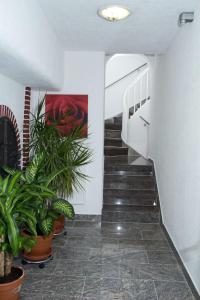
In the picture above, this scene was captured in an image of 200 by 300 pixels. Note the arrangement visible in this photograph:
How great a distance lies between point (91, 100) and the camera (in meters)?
4.39

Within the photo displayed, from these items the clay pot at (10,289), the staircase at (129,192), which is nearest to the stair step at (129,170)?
the staircase at (129,192)

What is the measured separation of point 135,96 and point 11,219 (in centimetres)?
554

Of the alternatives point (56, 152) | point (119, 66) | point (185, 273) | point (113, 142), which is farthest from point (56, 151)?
point (119, 66)

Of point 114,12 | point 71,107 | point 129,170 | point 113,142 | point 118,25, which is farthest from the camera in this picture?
point 113,142

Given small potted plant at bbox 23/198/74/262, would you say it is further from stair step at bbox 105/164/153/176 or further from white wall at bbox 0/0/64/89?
stair step at bbox 105/164/153/176

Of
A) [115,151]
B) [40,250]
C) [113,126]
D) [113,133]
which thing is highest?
[113,126]

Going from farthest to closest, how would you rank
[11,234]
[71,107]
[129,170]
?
[129,170] < [71,107] < [11,234]

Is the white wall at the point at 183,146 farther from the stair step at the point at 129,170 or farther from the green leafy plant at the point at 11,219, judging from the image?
the green leafy plant at the point at 11,219

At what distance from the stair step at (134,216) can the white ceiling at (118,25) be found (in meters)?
2.56

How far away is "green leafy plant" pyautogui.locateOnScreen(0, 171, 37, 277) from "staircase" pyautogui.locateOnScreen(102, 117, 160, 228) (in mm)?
2127

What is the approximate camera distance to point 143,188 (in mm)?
5012

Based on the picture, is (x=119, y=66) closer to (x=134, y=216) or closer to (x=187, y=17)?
(x=134, y=216)

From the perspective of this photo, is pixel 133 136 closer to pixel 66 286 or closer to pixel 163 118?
pixel 163 118

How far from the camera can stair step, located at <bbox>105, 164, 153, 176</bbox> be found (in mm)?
5258
